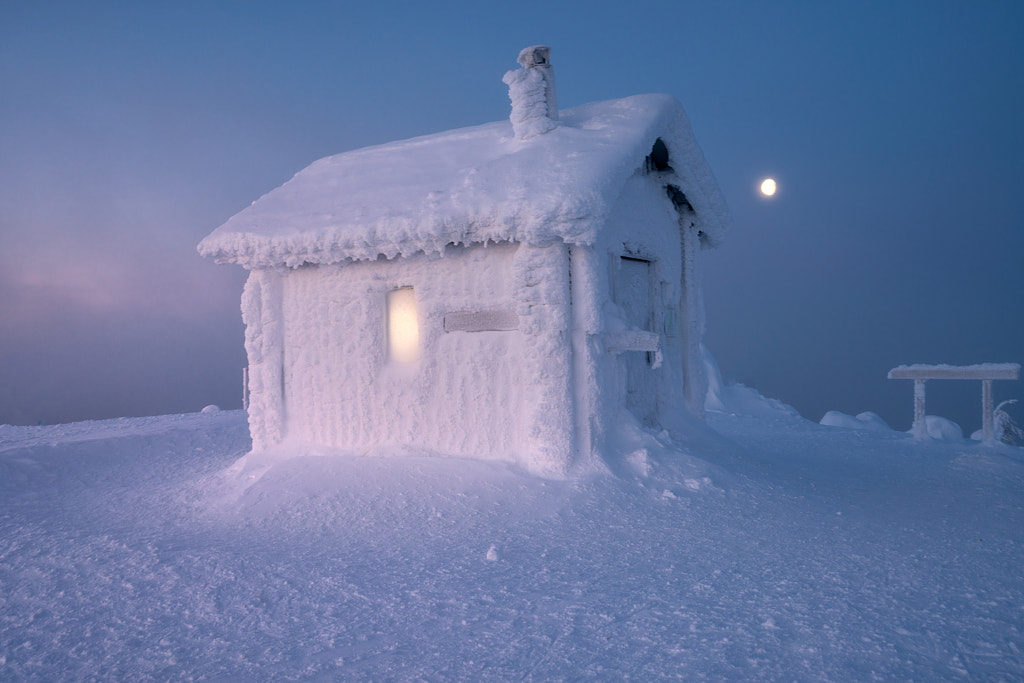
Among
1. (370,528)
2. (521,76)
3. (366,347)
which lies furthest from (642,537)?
(521,76)

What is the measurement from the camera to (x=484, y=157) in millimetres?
8148

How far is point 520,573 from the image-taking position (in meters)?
4.63

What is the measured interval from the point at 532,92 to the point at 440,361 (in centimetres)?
393

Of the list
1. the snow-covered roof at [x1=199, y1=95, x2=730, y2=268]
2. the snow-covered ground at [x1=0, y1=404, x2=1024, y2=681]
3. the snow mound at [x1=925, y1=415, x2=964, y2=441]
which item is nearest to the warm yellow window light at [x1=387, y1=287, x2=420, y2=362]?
the snow-covered roof at [x1=199, y1=95, x2=730, y2=268]

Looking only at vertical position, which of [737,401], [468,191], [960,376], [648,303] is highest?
[468,191]

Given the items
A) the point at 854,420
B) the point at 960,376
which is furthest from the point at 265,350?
the point at 854,420

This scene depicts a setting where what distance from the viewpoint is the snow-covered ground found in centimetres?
342

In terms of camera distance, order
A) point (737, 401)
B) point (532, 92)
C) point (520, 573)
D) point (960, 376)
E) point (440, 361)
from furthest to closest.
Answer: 1. point (737, 401)
2. point (960, 376)
3. point (532, 92)
4. point (440, 361)
5. point (520, 573)

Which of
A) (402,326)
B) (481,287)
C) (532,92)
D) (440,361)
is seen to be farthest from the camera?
(532,92)

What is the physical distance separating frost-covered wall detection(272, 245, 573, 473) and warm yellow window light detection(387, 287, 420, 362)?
132 millimetres

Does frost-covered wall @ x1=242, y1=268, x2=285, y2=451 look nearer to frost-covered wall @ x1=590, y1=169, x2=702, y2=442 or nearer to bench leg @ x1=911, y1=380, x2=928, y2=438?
frost-covered wall @ x1=590, y1=169, x2=702, y2=442

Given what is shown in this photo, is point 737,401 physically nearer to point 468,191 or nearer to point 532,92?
point 532,92

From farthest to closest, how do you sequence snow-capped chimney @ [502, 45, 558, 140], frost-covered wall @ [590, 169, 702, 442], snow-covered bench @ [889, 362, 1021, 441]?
snow-covered bench @ [889, 362, 1021, 441]
snow-capped chimney @ [502, 45, 558, 140]
frost-covered wall @ [590, 169, 702, 442]

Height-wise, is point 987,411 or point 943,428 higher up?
point 987,411
